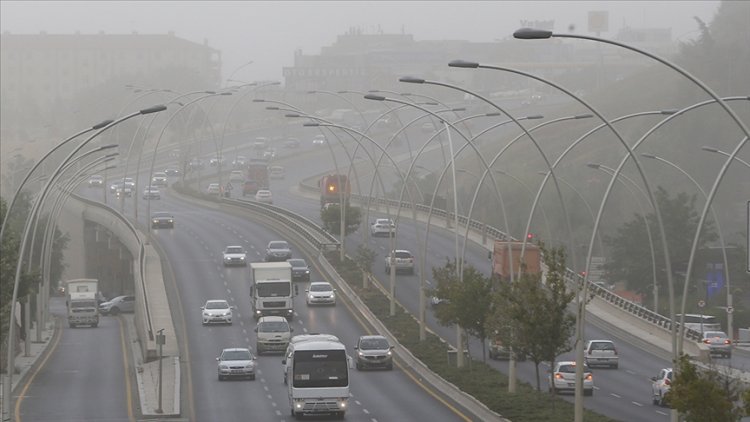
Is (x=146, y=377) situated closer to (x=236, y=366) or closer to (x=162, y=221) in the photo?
(x=236, y=366)

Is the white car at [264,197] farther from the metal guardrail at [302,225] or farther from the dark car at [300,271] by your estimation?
the dark car at [300,271]

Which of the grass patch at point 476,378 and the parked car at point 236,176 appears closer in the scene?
the grass patch at point 476,378

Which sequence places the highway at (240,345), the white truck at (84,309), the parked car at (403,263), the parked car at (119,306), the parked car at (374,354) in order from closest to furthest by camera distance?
the highway at (240,345) → the parked car at (374,354) → the white truck at (84,309) → the parked car at (403,263) → the parked car at (119,306)

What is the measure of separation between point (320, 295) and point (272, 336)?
15981 mm

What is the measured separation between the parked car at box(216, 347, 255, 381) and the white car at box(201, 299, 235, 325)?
55.7 ft

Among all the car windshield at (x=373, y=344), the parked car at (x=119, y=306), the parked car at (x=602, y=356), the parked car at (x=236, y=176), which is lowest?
the parked car at (x=236, y=176)

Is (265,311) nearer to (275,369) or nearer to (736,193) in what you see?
(275,369)

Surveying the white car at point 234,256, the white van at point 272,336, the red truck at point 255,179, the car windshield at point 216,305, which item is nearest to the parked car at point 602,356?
the white van at point 272,336

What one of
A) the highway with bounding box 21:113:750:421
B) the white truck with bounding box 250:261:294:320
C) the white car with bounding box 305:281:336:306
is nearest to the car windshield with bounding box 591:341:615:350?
the highway with bounding box 21:113:750:421

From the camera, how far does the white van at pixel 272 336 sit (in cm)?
6725

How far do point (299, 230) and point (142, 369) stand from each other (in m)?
47.3

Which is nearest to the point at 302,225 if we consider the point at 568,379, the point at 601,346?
the point at 601,346

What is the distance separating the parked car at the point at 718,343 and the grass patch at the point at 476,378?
1178cm

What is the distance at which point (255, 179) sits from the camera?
525 ft
